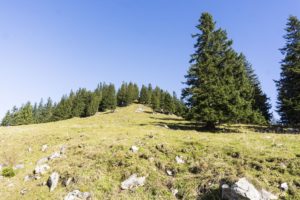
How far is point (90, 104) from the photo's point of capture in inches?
3647

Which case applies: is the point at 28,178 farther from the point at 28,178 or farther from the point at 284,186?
the point at 284,186

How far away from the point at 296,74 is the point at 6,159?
34.0 metres

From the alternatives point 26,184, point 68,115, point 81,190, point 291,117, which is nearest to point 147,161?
point 81,190

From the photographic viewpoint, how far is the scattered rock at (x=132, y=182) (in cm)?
1302

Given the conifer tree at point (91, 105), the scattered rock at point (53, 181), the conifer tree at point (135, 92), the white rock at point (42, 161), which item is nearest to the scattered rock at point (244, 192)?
the scattered rock at point (53, 181)

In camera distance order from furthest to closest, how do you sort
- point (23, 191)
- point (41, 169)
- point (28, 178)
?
point (41, 169) < point (28, 178) < point (23, 191)

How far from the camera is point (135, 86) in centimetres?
12081

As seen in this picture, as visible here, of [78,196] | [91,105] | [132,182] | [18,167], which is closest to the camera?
[78,196]

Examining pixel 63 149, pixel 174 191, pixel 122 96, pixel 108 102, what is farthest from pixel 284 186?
pixel 122 96

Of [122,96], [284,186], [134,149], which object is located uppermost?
[122,96]

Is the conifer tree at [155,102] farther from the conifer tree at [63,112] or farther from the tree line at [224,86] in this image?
the tree line at [224,86]

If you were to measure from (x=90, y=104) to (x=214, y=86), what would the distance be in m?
73.3

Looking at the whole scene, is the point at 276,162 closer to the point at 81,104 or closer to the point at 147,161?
the point at 147,161

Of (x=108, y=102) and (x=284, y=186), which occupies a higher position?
(x=108, y=102)
